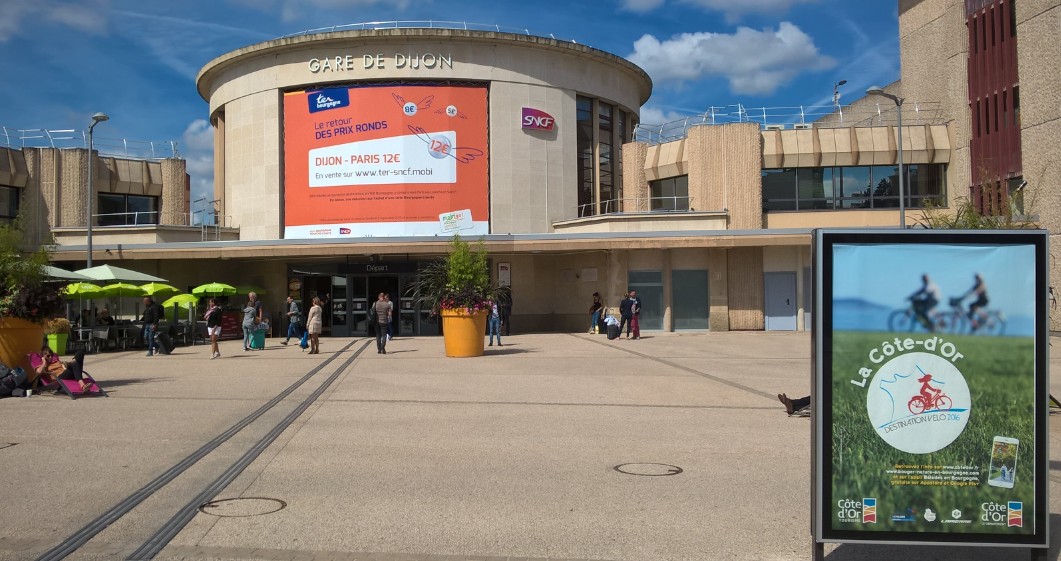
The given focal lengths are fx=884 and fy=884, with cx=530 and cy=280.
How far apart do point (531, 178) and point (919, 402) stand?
1269 inches

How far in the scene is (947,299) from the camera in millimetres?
4918

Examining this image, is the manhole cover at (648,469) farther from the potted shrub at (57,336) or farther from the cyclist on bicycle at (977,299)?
the potted shrub at (57,336)

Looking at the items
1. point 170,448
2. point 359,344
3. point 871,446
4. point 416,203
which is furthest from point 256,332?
point 871,446

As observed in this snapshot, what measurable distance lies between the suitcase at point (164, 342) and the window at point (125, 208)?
17624 mm

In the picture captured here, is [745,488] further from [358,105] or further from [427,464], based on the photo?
[358,105]

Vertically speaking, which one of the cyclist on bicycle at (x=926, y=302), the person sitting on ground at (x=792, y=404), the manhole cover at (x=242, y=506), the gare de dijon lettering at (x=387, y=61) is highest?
the gare de dijon lettering at (x=387, y=61)

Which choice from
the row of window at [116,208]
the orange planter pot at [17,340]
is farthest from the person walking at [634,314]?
the row of window at [116,208]

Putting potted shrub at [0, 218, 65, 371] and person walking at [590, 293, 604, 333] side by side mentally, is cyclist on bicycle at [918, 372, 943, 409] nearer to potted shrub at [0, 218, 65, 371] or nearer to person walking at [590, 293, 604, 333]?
potted shrub at [0, 218, 65, 371]

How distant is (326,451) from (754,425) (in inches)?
199

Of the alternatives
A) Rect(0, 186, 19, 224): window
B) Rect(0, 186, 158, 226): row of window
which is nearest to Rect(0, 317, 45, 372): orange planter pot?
Rect(0, 186, 158, 226): row of window

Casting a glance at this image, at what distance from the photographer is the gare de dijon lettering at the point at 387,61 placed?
35.6 meters

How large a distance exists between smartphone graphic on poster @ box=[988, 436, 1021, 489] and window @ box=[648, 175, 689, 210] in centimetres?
3051

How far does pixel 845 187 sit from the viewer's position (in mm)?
34906

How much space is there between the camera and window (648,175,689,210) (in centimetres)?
3562
